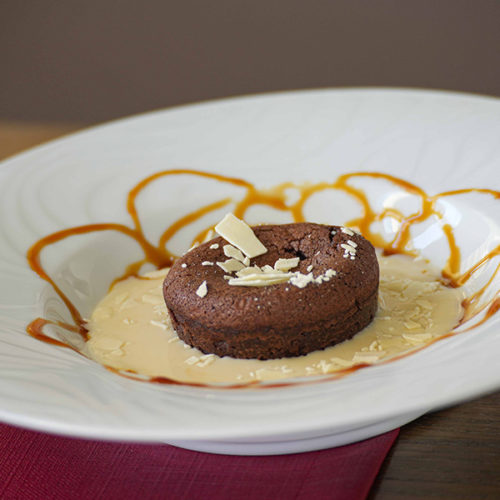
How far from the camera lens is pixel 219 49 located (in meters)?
4.19

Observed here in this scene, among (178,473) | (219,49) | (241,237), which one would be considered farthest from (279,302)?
(219,49)

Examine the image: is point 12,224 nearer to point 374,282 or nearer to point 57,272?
point 57,272

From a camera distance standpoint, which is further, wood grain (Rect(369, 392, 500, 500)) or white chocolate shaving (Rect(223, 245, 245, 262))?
white chocolate shaving (Rect(223, 245, 245, 262))

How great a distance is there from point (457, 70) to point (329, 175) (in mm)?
2378

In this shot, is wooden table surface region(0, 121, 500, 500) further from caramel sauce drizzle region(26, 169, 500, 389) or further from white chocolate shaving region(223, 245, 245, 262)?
white chocolate shaving region(223, 245, 245, 262)

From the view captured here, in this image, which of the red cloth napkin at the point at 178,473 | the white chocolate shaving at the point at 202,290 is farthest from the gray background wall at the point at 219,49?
the red cloth napkin at the point at 178,473

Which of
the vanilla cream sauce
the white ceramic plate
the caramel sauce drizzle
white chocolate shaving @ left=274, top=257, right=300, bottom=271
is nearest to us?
the white ceramic plate

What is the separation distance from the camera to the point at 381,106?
6.71 feet

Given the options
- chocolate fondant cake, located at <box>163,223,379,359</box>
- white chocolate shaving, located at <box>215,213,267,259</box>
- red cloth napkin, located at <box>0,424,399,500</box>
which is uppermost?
white chocolate shaving, located at <box>215,213,267,259</box>

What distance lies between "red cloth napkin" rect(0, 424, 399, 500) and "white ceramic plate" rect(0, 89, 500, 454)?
1.0 inches

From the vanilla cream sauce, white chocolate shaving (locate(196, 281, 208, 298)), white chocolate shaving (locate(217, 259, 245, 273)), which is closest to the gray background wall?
the vanilla cream sauce

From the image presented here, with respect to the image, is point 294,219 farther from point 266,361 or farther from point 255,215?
point 266,361

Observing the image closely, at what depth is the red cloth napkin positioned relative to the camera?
3.35 feet

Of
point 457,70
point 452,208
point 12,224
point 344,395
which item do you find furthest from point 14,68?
point 344,395
